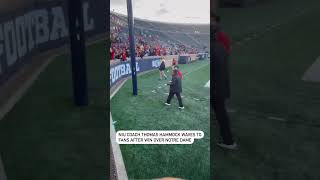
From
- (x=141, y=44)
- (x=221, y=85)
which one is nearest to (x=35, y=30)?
(x=221, y=85)

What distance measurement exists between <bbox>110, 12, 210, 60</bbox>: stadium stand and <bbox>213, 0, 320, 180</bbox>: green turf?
73.0 inches

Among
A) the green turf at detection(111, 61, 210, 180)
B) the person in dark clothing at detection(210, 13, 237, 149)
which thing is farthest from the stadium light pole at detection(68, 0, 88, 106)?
the green turf at detection(111, 61, 210, 180)

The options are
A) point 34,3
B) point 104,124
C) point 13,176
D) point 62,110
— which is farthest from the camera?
point 34,3

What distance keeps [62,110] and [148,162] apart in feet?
12.8

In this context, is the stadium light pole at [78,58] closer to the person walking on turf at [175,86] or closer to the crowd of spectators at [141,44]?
the crowd of spectators at [141,44]

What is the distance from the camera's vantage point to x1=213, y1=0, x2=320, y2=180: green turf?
560 centimetres

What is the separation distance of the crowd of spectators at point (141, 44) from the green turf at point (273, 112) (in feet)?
6.06

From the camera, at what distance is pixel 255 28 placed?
19500 mm

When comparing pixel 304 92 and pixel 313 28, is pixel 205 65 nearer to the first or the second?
pixel 304 92

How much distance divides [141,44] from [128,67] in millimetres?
292

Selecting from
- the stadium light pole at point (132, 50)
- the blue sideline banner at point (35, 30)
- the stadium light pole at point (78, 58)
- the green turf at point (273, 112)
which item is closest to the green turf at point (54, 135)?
the stadium light pole at point (78, 58)

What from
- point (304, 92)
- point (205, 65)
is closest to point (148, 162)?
point (205, 65)

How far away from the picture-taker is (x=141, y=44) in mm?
4434

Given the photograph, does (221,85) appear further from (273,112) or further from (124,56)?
(273,112)
